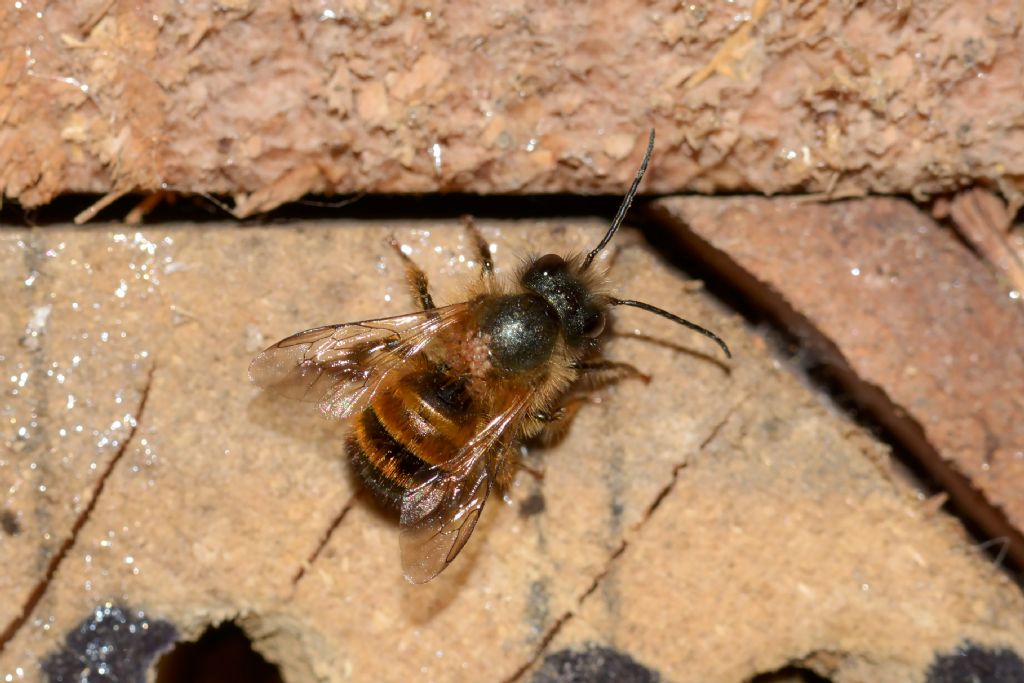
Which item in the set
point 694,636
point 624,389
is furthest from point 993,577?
point 624,389

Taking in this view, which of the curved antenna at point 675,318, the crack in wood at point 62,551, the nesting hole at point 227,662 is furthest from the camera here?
the nesting hole at point 227,662

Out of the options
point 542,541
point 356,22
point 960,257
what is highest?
point 960,257

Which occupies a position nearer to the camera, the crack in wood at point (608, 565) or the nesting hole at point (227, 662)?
the crack in wood at point (608, 565)

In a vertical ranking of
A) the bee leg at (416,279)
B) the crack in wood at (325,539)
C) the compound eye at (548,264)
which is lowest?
the crack in wood at (325,539)

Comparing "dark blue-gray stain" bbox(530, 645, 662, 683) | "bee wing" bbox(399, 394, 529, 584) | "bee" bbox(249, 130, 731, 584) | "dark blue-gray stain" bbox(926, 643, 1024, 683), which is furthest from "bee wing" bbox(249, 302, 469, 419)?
"dark blue-gray stain" bbox(926, 643, 1024, 683)

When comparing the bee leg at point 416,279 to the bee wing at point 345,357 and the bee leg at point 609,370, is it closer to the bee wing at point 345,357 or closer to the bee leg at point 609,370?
the bee wing at point 345,357

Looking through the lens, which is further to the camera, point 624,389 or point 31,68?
point 624,389

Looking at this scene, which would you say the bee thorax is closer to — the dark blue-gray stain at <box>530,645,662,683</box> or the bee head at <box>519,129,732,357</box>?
the bee head at <box>519,129,732,357</box>

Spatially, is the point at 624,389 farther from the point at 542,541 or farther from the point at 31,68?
the point at 31,68

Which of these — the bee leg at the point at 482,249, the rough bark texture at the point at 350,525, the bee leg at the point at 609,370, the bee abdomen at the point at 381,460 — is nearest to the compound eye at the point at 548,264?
the bee leg at the point at 482,249
